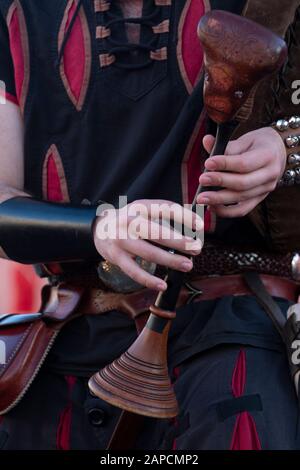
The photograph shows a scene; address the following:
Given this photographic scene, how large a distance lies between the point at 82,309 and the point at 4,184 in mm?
346

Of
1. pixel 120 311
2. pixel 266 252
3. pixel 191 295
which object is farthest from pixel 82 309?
pixel 266 252

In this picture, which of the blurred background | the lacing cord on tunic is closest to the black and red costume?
the lacing cord on tunic

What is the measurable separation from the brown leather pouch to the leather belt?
0.31 ft

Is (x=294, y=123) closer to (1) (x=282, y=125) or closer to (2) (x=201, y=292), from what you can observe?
(1) (x=282, y=125)

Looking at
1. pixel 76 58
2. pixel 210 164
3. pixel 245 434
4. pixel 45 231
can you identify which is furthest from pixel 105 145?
pixel 245 434

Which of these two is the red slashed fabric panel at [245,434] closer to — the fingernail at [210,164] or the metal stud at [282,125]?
the fingernail at [210,164]

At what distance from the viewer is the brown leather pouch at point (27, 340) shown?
6.43 ft

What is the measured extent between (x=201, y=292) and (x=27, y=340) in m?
0.42

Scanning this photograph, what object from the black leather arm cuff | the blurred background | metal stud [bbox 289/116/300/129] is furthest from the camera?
the blurred background

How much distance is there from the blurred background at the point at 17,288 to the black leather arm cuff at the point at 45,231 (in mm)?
2717

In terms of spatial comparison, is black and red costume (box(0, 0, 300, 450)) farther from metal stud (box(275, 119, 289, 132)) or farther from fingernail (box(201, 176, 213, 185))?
fingernail (box(201, 176, 213, 185))

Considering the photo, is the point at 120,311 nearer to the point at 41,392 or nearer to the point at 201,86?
the point at 41,392

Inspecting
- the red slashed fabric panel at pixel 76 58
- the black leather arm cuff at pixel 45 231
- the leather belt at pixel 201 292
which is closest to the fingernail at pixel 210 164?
the black leather arm cuff at pixel 45 231

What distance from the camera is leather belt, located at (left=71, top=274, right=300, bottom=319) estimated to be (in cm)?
197
